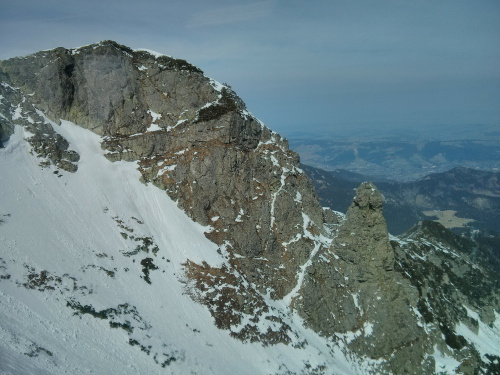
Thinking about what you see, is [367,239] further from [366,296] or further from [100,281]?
[100,281]

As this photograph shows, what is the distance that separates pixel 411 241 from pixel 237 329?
50100 mm

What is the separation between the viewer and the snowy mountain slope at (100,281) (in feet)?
82.7

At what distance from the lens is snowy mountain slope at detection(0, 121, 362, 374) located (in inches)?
992

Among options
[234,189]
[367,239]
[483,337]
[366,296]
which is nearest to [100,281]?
[234,189]

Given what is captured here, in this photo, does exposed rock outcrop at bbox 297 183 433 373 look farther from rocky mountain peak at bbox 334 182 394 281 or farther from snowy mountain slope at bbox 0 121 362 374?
snowy mountain slope at bbox 0 121 362 374

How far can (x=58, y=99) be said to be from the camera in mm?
49344

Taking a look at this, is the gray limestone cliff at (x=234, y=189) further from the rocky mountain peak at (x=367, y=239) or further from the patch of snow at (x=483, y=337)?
the patch of snow at (x=483, y=337)

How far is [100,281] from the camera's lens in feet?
114

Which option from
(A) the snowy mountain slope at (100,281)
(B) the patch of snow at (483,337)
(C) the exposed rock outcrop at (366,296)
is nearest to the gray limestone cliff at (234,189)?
(C) the exposed rock outcrop at (366,296)

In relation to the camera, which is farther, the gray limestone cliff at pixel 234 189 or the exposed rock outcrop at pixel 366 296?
the gray limestone cliff at pixel 234 189

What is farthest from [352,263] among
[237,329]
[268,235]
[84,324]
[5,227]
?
[5,227]

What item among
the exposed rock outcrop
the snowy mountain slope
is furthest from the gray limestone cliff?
the snowy mountain slope

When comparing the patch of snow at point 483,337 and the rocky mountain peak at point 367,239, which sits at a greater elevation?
the rocky mountain peak at point 367,239

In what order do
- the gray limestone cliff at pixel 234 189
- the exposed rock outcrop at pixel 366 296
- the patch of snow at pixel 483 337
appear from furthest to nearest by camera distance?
1. the patch of snow at pixel 483 337
2. the gray limestone cliff at pixel 234 189
3. the exposed rock outcrop at pixel 366 296
